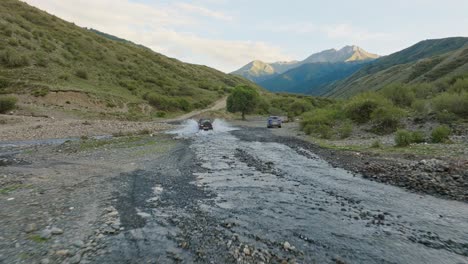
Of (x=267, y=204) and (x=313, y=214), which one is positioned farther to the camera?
(x=267, y=204)

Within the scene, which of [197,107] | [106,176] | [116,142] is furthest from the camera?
[197,107]

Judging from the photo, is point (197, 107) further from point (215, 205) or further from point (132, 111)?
point (215, 205)

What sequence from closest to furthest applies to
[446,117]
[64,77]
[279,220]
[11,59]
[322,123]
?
[279,220] < [446,117] < [322,123] < [11,59] < [64,77]

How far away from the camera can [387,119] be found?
3688 centimetres

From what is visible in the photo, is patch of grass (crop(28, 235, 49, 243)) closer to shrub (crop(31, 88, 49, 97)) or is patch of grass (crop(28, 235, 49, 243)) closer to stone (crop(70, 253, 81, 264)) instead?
stone (crop(70, 253, 81, 264))

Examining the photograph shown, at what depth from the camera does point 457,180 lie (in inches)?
617

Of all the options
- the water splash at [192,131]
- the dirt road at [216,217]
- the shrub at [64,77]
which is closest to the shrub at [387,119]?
the dirt road at [216,217]

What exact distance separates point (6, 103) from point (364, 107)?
164 feet

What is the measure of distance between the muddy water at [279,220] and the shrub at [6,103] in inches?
1489

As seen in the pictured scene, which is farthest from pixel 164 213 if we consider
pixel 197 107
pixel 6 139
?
pixel 197 107

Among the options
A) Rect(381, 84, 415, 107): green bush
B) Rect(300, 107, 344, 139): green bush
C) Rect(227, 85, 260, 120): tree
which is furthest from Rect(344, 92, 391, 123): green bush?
Rect(227, 85, 260, 120): tree

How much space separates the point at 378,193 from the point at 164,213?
975 centimetres

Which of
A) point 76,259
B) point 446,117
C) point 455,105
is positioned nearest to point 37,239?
point 76,259

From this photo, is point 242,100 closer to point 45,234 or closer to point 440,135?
point 440,135
